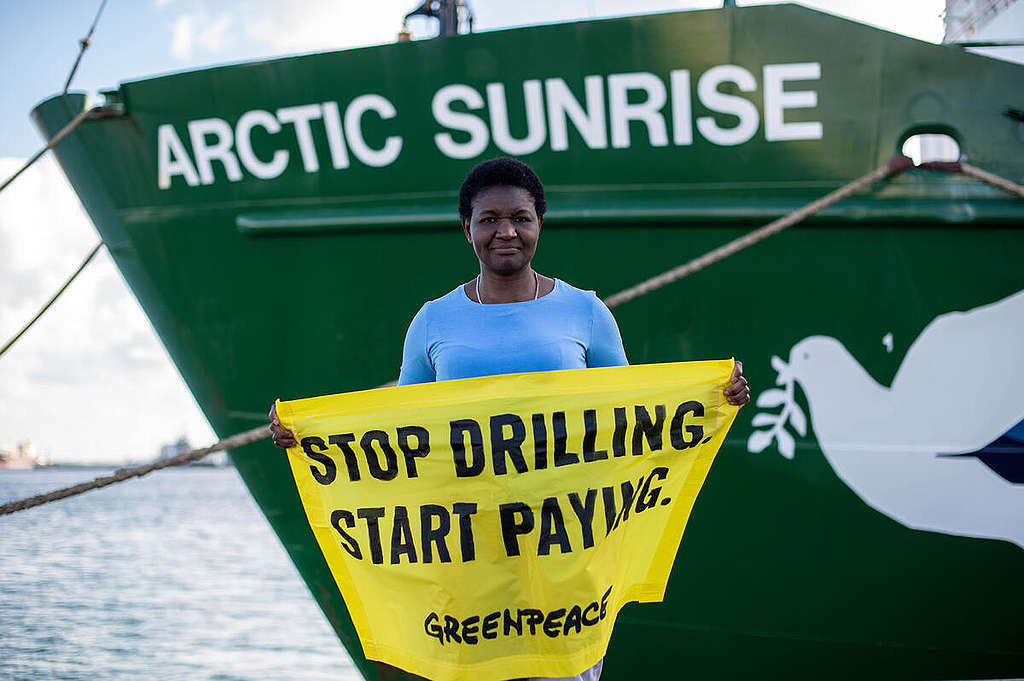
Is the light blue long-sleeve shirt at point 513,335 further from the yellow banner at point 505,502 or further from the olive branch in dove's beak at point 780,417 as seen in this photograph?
the olive branch in dove's beak at point 780,417

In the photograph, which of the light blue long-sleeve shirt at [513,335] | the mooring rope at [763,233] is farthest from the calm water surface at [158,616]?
the light blue long-sleeve shirt at [513,335]

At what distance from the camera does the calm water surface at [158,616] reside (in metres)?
9.60

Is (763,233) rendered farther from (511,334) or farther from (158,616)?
(158,616)

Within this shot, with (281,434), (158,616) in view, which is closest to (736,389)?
(281,434)

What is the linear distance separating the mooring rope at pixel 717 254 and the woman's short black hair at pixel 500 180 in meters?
1.51

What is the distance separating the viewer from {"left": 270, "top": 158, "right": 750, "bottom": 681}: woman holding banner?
80.9 inches

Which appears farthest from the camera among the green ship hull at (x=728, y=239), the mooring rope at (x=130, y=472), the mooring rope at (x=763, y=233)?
the green ship hull at (x=728, y=239)

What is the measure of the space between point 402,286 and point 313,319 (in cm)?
44

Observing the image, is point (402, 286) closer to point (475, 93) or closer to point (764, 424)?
point (475, 93)

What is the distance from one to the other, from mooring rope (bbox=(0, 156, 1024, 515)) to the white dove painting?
1.69 ft

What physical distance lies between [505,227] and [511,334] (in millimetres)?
236

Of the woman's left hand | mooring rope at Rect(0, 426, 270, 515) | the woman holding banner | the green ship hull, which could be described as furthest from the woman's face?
the green ship hull

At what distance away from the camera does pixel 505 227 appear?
2039 millimetres

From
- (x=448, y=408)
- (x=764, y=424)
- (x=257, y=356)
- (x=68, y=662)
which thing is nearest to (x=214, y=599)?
(x=68, y=662)
